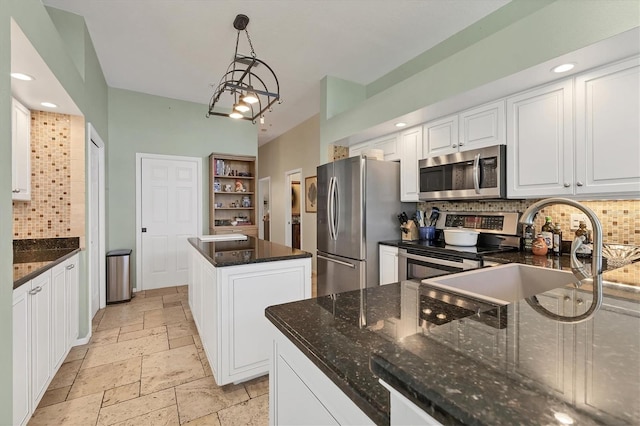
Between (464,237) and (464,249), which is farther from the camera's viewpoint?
(464,237)

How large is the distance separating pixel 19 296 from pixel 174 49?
9.49 ft

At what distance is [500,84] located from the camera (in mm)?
2174

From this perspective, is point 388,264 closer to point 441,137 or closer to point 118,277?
point 441,137

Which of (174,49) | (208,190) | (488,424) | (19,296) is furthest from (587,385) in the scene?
(208,190)

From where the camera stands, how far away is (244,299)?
2.04 metres

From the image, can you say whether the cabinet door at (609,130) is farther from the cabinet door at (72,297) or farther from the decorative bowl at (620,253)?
the cabinet door at (72,297)

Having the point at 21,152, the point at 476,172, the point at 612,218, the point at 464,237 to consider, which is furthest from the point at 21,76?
the point at 612,218

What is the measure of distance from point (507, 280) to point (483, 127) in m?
1.45

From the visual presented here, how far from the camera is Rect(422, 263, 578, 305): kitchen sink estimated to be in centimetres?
137

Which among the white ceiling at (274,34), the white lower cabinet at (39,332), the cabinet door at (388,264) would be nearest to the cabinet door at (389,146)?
the white ceiling at (274,34)

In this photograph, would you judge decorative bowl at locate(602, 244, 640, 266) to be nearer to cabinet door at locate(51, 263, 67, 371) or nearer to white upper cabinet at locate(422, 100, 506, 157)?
white upper cabinet at locate(422, 100, 506, 157)

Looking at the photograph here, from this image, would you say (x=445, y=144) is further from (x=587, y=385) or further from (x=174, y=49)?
(x=174, y=49)

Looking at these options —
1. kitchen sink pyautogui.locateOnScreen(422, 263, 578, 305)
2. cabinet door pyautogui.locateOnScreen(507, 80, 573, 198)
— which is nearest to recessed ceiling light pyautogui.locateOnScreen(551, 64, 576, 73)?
cabinet door pyautogui.locateOnScreen(507, 80, 573, 198)

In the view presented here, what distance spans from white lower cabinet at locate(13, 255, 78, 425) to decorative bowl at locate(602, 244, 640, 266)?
11.3 feet
